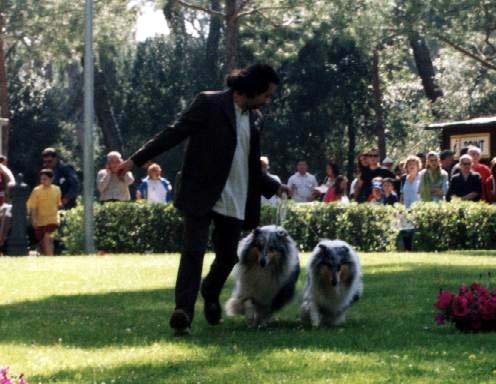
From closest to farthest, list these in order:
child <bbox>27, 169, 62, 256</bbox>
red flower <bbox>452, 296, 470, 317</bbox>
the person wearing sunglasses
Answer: red flower <bbox>452, 296, 470, 317</bbox>
the person wearing sunglasses
child <bbox>27, 169, 62, 256</bbox>

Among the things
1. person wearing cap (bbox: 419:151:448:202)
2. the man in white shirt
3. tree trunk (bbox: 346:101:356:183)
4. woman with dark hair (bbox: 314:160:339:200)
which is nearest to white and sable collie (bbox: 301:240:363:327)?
person wearing cap (bbox: 419:151:448:202)

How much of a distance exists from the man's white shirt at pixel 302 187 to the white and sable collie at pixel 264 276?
15.5 meters

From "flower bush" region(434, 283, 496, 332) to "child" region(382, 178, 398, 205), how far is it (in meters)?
14.4

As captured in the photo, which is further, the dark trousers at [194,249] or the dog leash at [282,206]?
the dog leash at [282,206]

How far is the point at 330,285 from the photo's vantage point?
37.6 ft

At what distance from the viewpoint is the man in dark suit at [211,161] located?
10.2 metres

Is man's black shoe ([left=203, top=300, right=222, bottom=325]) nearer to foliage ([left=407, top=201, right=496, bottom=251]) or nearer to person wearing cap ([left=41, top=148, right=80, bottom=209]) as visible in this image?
foliage ([left=407, top=201, right=496, bottom=251])

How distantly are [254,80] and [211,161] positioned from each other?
2.31 feet

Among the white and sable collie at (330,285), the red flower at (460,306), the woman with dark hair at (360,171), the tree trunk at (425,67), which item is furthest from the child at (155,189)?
the tree trunk at (425,67)

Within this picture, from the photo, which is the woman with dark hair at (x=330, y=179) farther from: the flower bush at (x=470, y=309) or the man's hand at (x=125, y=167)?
the man's hand at (x=125, y=167)

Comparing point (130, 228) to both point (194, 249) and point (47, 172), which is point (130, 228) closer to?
point (47, 172)

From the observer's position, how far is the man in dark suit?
1021 cm

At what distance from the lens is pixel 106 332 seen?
11.0m

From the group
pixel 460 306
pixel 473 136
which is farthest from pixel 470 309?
pixel 473 136
